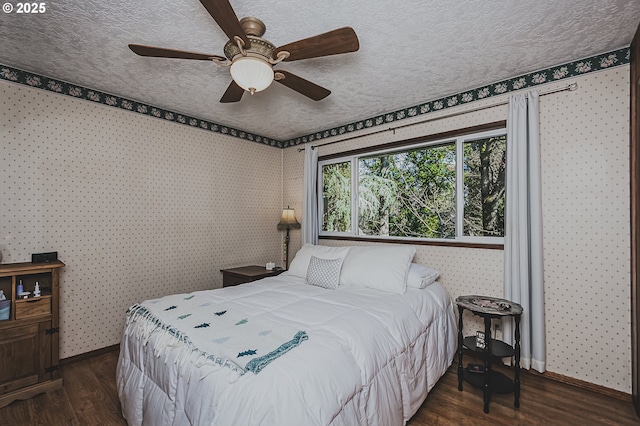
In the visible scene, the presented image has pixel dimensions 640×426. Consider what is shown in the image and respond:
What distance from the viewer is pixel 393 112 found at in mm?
3453

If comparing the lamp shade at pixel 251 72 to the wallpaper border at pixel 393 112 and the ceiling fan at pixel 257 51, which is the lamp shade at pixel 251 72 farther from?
the wallpaper border at pixel 393 112

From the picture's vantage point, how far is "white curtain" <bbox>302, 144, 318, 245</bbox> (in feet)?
13.5

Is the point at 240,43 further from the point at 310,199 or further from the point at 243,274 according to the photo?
the point at 310,199

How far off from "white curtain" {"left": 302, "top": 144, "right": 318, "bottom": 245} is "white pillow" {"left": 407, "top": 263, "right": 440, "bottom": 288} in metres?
1.65

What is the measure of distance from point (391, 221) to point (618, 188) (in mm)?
1928

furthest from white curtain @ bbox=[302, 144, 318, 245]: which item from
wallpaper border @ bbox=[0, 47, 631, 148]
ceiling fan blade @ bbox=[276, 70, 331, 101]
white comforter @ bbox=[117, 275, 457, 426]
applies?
ceiling fan blade @ bbox=[276, 70, 331, 101]

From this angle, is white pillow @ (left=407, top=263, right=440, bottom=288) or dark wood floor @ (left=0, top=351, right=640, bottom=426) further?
white pillow @ (left=407, top=263, right=440, bottom=288)

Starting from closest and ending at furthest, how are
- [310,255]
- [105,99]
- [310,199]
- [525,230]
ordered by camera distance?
[525,230] → [105,99] → [310,255] → [310,199]

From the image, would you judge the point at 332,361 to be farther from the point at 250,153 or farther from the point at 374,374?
the point at 250,153

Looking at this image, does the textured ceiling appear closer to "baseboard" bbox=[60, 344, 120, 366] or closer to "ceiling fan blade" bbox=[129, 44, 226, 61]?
"ceiling fan blade" bbox=[129, 44, 226, 61]

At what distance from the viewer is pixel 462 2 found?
1.73 meters

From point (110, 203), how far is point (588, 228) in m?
4.29

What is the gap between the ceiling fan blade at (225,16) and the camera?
130cm

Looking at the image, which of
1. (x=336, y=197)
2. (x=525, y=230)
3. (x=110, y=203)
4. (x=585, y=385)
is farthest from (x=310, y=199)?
(x=585, y=385)
